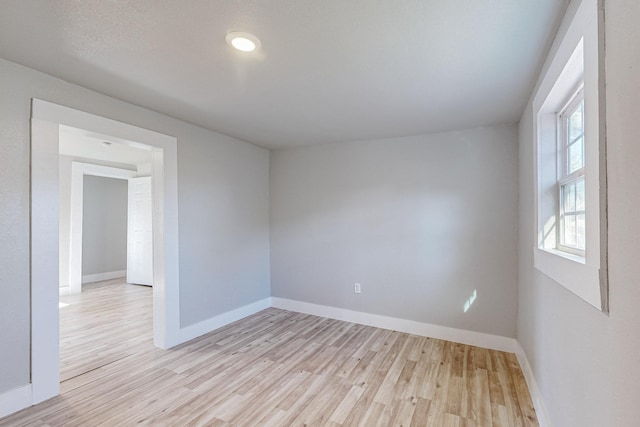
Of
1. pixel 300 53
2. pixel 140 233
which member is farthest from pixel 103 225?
pixel 300 53

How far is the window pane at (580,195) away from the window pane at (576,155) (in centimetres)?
9

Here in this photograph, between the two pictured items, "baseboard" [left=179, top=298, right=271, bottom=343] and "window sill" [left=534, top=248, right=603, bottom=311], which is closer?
"window sill" [left=534, top=248, right=603, bottom=311]

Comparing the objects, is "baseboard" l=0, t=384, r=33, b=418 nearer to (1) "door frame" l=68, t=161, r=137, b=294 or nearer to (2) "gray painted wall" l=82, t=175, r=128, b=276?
(1) "door frame" l=68, t=161, r=137, b=294

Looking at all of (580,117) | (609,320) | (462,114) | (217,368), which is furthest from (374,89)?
(217,368)

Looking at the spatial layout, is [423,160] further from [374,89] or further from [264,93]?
[264,93]

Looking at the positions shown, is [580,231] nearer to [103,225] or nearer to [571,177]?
[571,177]

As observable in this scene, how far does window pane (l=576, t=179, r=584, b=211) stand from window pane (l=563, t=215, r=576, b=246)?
105mm

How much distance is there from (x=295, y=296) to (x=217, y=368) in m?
1.73

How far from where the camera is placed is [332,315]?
3920 millimetres

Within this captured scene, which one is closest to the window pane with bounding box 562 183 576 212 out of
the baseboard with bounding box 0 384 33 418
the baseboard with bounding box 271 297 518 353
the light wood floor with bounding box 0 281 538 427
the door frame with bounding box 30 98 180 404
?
the light wood floor with bounding box 0 281 538 427

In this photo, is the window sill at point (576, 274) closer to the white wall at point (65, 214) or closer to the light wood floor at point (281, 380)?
the light wood floor at point (281, 380)

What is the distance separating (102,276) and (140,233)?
1.58m

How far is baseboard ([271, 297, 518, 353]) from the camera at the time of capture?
301 centimetres

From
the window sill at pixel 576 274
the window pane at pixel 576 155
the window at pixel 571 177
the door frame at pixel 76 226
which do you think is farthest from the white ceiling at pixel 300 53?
the door frame at pixel 76 226
